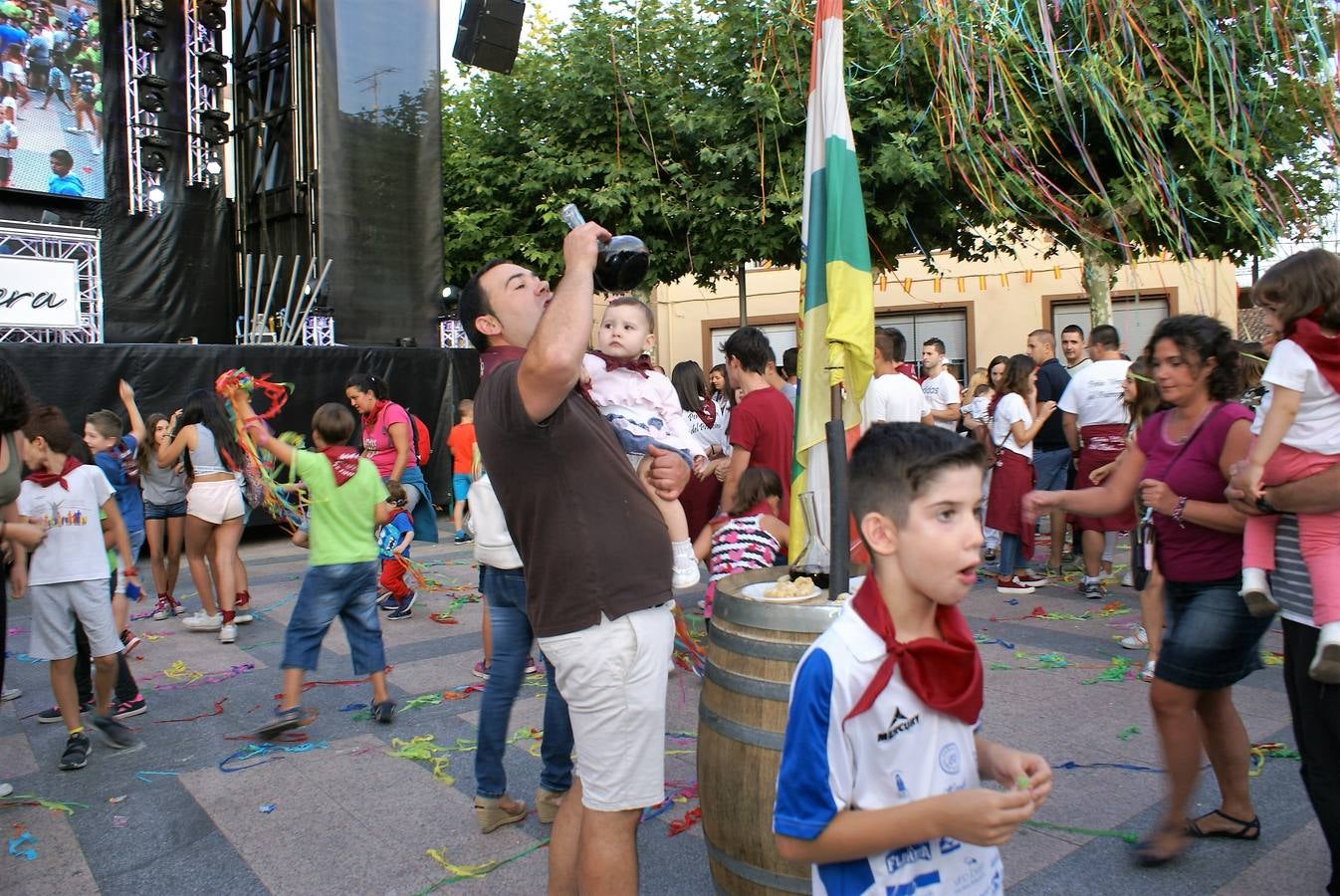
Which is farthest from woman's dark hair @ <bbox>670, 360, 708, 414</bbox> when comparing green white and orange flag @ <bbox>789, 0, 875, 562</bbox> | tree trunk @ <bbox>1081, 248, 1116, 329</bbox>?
tree trunk @ <bbox>1081, 248, 1116, 329</bbox>

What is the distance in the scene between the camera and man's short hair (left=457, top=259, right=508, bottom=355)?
2.75m

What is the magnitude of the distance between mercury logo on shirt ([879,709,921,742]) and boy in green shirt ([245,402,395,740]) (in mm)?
3544

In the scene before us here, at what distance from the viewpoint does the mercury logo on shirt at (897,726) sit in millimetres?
1639

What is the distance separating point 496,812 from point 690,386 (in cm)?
367

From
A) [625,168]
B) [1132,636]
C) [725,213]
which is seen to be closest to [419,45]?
[625,168]

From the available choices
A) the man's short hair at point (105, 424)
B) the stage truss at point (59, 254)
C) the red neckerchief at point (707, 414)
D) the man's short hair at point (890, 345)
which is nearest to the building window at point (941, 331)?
the stage truss at point (59, 254)

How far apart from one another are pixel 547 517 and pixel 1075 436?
5.92 metres

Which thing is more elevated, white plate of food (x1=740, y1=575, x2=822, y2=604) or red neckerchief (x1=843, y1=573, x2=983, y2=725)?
red neckerchief (x1=843, y1=573, x2=983, y2=725)

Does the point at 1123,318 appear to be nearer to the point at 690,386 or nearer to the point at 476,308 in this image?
the point at 690,386

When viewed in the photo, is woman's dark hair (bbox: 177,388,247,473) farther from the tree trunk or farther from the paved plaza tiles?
the tree trunk

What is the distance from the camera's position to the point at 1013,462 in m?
7.66

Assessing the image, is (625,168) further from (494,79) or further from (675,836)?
(675,836)

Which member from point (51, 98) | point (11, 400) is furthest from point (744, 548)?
point (51, 98)

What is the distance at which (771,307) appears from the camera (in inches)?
1033
